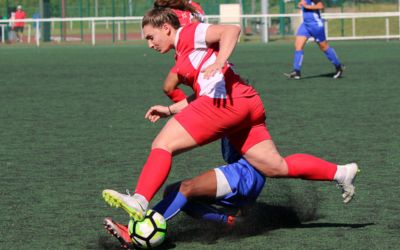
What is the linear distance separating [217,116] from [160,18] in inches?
26.1

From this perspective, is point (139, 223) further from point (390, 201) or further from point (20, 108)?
point (20, 108)

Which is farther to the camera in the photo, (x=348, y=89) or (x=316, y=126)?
(x=348, y=89)

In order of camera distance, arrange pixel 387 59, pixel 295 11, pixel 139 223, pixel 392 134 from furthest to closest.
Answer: pixel 295 11, pixel 387 59, pixel 392 134, pixel 139 223

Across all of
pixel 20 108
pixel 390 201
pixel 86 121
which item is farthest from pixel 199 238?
pixel 20 108

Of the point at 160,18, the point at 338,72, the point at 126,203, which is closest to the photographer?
the point at 126,203

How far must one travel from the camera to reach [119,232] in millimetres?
5344

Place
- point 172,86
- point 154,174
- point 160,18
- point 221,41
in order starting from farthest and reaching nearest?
point 172,86, point 160,18, point 221,41, point 154,174

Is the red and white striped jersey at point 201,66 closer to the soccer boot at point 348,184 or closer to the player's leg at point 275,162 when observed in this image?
the player's leg at point 275,162

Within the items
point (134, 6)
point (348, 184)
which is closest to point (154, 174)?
point (348, 184)

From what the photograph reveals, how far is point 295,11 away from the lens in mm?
41281

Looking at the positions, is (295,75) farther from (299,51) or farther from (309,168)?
(309,168)

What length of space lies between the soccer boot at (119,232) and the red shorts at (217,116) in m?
0.63

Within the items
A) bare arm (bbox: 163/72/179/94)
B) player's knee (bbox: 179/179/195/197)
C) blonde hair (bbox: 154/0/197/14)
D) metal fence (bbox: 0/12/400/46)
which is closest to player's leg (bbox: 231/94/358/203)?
player's knee (bbox: 179/179/195/197)

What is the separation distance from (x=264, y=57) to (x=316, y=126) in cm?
1473
